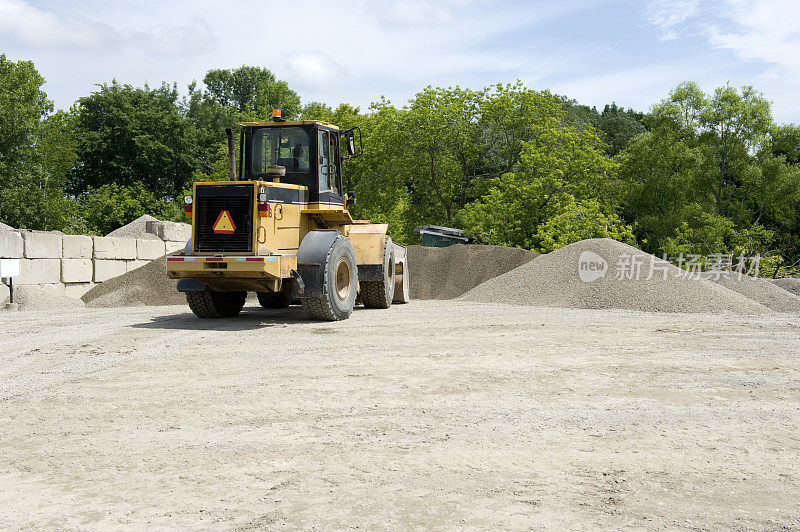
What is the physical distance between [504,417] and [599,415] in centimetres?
79

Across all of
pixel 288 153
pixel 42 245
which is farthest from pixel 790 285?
pixel 42 245

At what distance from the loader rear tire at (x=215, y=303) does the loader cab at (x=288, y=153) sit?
2285 millimetres

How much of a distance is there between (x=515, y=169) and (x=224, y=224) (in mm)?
25649

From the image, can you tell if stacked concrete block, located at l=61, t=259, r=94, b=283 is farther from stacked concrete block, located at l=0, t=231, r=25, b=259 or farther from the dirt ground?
the dirt ground

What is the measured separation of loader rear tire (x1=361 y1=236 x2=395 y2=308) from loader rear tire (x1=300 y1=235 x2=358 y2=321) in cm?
171

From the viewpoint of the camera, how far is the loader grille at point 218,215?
36.1 ft

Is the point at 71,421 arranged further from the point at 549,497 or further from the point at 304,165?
the point at 304,165

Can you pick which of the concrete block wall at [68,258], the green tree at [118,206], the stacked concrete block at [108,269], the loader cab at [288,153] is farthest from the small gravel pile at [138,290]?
the green tree at [118,206]

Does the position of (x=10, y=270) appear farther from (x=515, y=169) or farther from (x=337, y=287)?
(x=515, y=169)

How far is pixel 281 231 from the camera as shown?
11.8 metres

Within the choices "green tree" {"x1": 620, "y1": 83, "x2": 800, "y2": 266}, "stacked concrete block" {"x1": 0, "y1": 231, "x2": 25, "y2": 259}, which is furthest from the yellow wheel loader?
"green tree" {"x1": 620, "y1": 83, "x2": 800, "y2": 266}

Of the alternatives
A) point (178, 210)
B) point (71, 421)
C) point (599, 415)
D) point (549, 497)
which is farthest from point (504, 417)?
point (178, 210)

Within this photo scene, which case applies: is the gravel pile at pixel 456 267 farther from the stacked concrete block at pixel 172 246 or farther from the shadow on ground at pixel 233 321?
the stacked concrete block at pixel 172 246

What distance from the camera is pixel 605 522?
11.3ft
